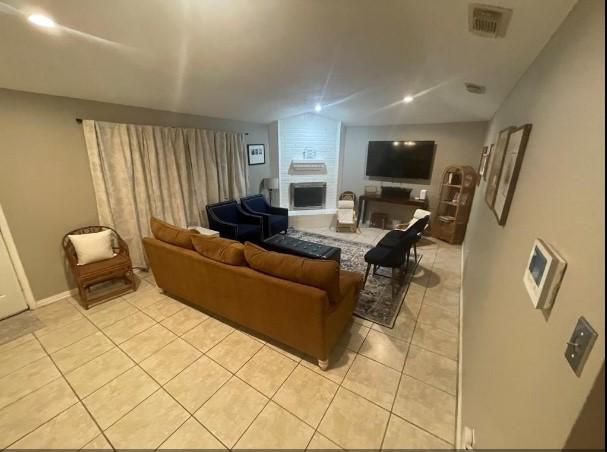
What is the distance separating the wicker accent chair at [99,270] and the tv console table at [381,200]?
170 inches

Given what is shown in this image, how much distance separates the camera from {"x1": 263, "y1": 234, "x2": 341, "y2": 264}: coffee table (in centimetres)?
310

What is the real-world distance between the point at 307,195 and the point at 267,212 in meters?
1.12

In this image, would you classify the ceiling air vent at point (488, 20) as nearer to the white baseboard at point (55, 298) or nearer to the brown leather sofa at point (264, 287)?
the brown leather sofa at point (264, 287)

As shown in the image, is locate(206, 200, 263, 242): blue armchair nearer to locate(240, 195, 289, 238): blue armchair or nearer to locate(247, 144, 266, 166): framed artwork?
locate(240, 195, 289, 238): blue armchair

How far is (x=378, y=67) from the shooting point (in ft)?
7.73

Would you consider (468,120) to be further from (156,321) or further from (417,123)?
(156,321)

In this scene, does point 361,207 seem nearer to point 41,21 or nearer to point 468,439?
point 468,439

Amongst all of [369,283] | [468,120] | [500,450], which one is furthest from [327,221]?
[500,450]

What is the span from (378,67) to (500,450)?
9.20 ft

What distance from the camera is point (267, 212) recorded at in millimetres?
5105

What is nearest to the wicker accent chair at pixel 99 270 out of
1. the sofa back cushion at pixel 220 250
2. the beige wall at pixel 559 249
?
the sofa back cushion at pixel 220 250

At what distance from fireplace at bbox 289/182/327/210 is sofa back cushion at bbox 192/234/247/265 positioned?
3.46m

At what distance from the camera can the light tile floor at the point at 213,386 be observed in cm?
156

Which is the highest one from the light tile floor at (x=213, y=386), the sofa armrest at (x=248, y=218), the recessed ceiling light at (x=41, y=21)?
the recessed ceiling light at (x=41, y=21)
